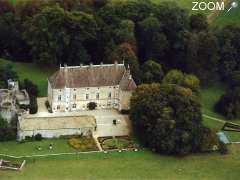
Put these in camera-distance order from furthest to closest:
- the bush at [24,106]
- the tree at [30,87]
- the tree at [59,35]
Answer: the tree at [59,35]
the tree at [30,87]
the bush at [24,106]

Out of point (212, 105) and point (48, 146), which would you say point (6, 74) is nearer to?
point (48, 146)

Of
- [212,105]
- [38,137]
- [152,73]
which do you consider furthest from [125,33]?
[38,137]

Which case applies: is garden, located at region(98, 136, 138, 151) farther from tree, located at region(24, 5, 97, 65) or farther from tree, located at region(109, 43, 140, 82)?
tree, located at region(24, 5, 97, 65)

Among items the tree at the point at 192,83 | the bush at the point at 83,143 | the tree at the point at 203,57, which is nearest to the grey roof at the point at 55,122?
the bush at the point at 83,143

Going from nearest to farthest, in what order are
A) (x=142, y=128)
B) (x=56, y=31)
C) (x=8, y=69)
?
(x=142, y=128), (x=8, y=69), (x=56, y=31)

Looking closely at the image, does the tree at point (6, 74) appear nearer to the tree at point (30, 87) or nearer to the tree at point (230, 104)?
the tree at point (30, 87)

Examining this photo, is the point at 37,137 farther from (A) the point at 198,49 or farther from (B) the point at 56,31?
(A) the point at 198,49

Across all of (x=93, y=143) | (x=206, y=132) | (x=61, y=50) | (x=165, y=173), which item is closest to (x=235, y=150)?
(x=206, y=132)
